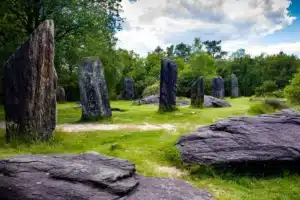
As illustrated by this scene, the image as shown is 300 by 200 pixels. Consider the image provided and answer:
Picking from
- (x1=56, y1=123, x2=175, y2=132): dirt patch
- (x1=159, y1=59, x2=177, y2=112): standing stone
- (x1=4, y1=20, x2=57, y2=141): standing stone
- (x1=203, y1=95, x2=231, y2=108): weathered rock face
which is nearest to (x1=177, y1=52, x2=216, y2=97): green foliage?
(x1=203, y1=95, x2=231, y2=108): weathered rock face

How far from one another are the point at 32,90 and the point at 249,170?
7183mm

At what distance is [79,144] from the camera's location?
10.8m

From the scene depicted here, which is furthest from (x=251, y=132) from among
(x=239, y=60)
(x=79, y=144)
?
(x=239, y=60)

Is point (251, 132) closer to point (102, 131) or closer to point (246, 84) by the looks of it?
point (102, 131)

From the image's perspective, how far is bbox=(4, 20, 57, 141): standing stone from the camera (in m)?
10.5

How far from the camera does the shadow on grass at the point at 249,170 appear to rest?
8305mm

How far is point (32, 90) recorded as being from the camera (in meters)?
10.5

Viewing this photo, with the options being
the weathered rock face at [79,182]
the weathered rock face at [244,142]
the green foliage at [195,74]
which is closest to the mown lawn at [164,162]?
the weathered rock face at [244,142]

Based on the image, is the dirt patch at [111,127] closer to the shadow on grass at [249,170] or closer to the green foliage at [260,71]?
the shadow on grass at [249,170]

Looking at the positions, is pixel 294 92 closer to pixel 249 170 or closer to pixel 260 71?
pixel 249 170

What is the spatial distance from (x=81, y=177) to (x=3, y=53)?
52.2 ft

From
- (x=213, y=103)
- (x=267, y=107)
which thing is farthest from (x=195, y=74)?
(x=267, y=107)

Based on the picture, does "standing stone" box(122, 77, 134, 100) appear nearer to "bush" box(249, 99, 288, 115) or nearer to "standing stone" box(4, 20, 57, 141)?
"bush" box(249, 99, 288, 115)

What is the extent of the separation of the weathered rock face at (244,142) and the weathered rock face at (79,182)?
2.54 meters
